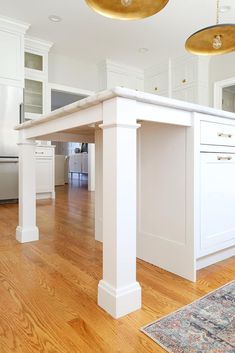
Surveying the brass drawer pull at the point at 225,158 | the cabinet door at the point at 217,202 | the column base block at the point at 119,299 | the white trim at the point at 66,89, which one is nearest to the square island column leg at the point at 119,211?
the column base block at the point at 119,299

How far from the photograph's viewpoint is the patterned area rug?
821 mm

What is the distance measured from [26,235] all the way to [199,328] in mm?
1398

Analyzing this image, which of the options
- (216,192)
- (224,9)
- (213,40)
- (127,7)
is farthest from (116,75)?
(216,192)

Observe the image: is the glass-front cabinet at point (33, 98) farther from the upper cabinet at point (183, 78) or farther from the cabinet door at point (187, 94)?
the cabinet door at point (187, 94)

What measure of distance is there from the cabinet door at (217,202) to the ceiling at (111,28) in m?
2.80

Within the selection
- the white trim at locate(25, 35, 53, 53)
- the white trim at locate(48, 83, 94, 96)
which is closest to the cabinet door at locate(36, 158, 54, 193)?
the white trim at locate(48, 83, 94, 96)

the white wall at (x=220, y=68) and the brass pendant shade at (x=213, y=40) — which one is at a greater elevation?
the white wall at (x=220, y=68)

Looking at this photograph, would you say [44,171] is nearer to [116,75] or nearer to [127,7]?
[116,75]

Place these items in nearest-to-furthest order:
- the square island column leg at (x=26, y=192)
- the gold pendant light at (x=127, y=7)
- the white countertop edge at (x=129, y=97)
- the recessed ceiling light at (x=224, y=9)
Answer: the white countertop edge at (x=129, y=97) → the gold pendant light at (x=127, y=7) → the square island column leg at (x=26, y=192) → the recessed ceiling light at (x=224, y=9)

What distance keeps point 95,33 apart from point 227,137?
3.43 metres

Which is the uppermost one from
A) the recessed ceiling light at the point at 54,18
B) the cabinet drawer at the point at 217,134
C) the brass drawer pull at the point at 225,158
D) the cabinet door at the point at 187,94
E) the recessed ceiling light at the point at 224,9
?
the recessed ceiling light at the point at 54,18

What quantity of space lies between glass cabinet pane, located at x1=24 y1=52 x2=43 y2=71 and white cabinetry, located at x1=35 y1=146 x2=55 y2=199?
130cm

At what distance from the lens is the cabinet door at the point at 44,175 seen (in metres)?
4.20

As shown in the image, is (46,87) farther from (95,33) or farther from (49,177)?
(49,177)
